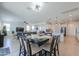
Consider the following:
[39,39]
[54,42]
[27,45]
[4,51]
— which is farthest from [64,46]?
[4,51]

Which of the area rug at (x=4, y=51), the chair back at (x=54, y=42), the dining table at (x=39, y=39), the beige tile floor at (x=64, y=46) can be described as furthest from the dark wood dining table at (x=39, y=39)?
the area rug at (x=4, y=51)

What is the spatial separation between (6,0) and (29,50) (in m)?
1.01

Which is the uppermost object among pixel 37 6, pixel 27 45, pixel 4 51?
pixel 37 6

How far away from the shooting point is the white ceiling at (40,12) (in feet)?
6.10

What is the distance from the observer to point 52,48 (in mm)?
1930

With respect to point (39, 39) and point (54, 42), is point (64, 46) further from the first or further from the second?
point (39, 39)

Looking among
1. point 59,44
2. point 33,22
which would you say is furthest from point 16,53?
point 59,44

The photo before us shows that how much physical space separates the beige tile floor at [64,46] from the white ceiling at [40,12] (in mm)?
390

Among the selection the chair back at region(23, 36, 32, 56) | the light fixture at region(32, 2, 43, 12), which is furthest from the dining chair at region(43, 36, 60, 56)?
the light fixture at region(32, 2, 43, 12)

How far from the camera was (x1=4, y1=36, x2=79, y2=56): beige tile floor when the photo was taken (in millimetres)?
1862

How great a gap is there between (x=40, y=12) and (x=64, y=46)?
2.53 ft

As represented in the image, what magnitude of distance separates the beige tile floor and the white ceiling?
15.4 inches

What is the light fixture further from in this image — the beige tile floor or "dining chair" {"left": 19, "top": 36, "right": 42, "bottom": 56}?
the beige tile floor

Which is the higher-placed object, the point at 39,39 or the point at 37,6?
the point at 37,6
